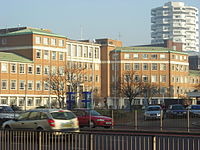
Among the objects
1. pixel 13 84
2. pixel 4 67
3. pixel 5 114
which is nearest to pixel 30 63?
pixel 13 84

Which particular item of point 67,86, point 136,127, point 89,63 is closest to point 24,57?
point 67,86

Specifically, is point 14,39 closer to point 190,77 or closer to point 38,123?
point 190,77

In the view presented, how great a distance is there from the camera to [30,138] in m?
13.8

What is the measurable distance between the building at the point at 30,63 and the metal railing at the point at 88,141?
78.2 meters

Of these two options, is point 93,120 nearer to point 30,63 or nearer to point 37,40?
point 30,63

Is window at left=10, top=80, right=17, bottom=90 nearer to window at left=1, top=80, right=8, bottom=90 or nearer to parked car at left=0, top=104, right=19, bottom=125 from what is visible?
window at left=1, top=80, right=8, bottom=90

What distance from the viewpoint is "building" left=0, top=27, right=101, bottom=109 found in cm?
9488

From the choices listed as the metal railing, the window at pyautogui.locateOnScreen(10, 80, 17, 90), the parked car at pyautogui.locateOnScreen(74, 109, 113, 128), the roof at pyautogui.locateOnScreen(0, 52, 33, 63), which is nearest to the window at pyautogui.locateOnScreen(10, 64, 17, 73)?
the roof at pyautogui.locateOnScreen(0, 52, 33, 63)

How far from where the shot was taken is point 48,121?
74.3 ft

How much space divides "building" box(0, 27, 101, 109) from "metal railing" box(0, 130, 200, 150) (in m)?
78.2

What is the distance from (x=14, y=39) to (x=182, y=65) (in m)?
50.0

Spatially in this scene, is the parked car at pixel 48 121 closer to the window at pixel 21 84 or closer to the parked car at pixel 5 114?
the parked car at pixel 5 114

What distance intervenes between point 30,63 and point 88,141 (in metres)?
88.8

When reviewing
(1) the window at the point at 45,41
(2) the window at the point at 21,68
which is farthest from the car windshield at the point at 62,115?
(1) the window at the point at 45,41
